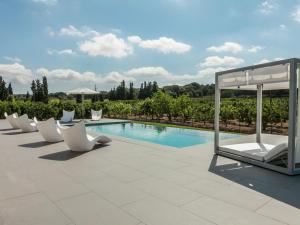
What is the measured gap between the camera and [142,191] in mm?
4102

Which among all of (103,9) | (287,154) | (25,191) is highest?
(103,9)

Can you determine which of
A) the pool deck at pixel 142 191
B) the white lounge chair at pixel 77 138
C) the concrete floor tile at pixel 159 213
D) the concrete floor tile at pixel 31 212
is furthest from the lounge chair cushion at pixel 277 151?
the white lounge chair at pixel 77 138

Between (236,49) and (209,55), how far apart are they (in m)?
2.56

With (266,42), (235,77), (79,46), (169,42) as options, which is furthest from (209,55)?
(235,77)

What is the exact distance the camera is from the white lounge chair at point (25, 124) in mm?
11234

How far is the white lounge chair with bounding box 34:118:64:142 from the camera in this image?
8422mm

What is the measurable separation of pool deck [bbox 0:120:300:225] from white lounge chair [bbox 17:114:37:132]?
4979 mm

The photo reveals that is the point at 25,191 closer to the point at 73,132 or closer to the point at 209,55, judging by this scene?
the point at 73,132

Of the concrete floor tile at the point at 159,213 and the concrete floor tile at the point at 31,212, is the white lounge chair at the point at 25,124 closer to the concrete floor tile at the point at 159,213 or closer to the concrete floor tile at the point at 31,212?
the concrete floor tile at the point at 31,212

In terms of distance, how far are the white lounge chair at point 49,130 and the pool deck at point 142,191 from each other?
6.13 ft

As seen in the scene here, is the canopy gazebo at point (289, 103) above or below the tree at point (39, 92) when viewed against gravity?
below

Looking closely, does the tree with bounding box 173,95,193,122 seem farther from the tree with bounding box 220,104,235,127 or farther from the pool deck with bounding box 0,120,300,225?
the pool deck with bounding box 0,120,300,225

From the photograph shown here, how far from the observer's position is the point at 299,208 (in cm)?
343

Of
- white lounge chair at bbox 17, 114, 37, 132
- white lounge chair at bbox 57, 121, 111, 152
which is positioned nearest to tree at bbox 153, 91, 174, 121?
white lounge chair at bbox 17, 114, 37, 132
